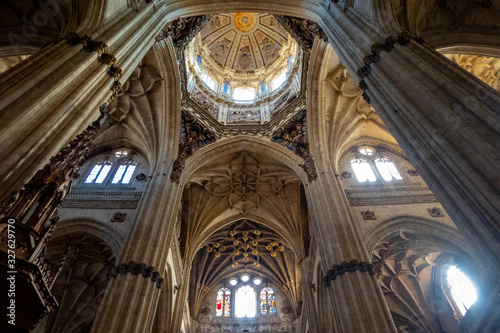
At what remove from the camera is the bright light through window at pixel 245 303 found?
806 inches

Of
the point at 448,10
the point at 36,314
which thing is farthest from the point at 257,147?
the point at 36,314

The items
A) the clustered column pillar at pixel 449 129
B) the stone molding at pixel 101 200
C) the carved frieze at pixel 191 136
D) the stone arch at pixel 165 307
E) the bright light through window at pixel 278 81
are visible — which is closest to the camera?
the clustered column pillar at pixel 449 129

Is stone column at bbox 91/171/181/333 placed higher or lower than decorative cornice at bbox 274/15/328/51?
lower

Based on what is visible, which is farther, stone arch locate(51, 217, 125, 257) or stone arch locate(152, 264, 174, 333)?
stone arch locate(152, 264, 174, 333)

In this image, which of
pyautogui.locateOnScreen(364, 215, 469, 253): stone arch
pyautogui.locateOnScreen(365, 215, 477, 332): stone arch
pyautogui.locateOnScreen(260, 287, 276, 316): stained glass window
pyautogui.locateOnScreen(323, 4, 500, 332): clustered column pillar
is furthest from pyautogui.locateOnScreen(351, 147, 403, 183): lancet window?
pyautogui.locateOnScreen(260, 287, 276, 316): stained glass window

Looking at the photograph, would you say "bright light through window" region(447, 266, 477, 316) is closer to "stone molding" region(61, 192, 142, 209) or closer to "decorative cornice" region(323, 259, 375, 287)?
"decorative cornice" region(323, 259, 375, 287)

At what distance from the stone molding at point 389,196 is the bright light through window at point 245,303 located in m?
12.2

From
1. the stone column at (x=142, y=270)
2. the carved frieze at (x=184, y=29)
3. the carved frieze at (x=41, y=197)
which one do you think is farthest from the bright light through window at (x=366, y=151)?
the carved frieze at (x=41, y=197)

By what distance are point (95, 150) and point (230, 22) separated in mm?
13838

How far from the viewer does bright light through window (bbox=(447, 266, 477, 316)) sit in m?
11.9

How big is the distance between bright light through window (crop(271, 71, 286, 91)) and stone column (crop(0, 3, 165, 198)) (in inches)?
520

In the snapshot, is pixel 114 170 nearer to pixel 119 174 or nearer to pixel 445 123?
pixel 119 174

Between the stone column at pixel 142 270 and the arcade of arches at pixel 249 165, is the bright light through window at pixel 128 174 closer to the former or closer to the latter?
the arcade of arches at pixel 249 165

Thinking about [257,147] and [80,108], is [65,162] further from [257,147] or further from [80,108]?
[257,147]
